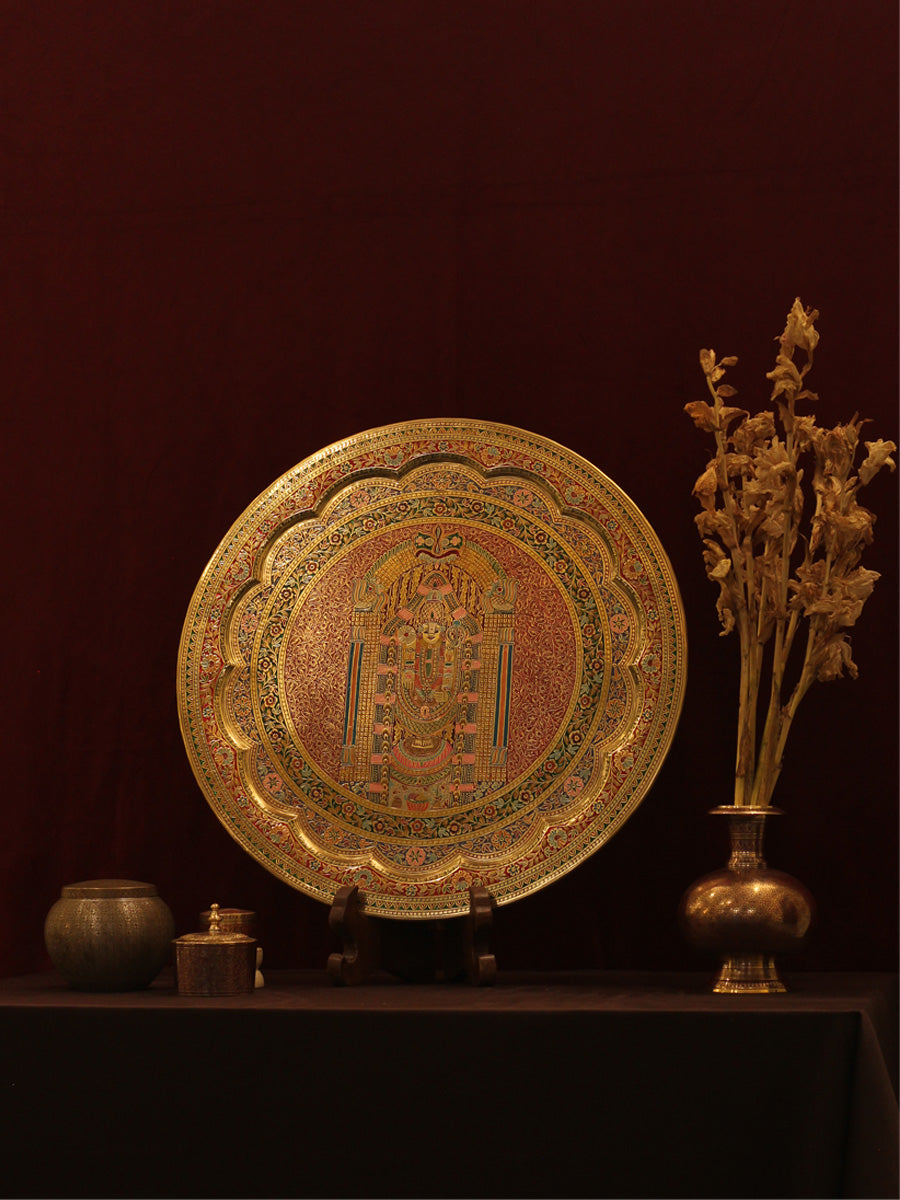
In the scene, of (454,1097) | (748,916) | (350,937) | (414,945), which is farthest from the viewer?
(414,945)

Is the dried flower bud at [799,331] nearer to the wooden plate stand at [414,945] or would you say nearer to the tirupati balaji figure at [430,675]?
the tirupati balaji figure at [430,675]

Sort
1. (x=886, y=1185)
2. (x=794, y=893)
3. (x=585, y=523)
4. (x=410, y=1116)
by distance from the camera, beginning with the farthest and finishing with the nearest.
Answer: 1. (x=585, y=523)
2. (x=794, y=893)
3. (x=410, y=1116)
4. (x=886, y=1185)

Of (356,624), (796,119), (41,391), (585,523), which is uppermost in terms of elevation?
(796,119)

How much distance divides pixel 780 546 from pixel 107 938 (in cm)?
93

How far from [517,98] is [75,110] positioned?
72cm

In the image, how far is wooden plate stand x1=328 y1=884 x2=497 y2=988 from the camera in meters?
1.74

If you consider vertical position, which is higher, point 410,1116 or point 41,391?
point 41,391

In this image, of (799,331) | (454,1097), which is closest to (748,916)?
(454,1097)

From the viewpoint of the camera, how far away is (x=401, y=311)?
87.3 inches

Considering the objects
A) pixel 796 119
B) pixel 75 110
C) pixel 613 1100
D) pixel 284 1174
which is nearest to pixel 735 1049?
pixel 613 1100

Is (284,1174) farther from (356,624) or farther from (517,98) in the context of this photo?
(517,98)

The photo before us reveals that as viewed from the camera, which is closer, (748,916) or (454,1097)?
(454,1097)

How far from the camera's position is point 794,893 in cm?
167

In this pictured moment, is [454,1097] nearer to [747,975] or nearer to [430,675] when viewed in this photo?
[747,975]
